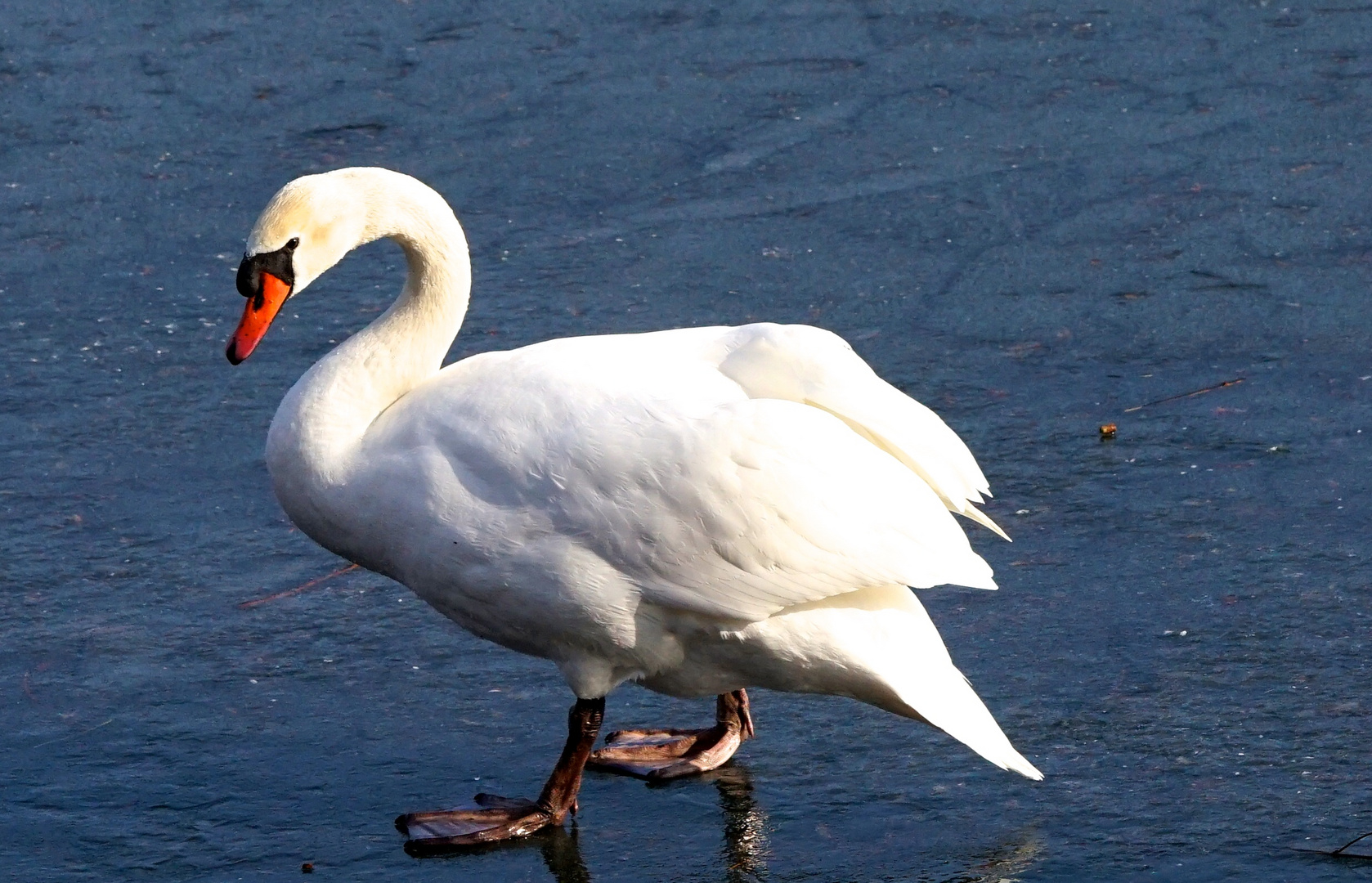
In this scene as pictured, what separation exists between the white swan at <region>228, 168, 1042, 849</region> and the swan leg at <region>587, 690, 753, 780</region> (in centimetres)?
1

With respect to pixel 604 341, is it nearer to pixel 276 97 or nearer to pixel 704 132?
pixel 704 132

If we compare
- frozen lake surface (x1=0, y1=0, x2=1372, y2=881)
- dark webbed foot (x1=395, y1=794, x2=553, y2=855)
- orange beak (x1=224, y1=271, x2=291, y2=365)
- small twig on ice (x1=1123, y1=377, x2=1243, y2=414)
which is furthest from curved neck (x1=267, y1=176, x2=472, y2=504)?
small twig on ice (x1=1123, y1=377, x2=1243, y2=414)

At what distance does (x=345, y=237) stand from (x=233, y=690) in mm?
1101

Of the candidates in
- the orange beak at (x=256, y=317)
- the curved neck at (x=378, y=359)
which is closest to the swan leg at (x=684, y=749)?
the curved neck at (x=378, y=359)

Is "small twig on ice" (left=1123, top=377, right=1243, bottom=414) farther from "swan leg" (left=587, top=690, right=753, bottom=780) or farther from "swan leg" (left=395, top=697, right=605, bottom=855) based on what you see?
"swan leg" (left=395, top=697, right=605, bottom=855)

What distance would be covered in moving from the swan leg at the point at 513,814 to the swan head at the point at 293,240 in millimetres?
1156

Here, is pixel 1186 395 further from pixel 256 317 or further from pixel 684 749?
pixel 256 317

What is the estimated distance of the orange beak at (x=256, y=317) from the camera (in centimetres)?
484

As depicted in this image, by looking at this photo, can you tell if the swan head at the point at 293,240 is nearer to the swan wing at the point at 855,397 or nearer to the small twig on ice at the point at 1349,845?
the swan wing at the point at 855,397

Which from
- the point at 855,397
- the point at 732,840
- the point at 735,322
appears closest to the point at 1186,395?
the point at 735,322

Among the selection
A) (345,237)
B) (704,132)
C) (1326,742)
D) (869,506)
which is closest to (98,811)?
(345,237)

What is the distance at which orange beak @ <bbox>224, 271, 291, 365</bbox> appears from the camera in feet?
15.9

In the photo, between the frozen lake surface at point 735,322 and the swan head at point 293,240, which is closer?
the frozen lake surface at point 735,322

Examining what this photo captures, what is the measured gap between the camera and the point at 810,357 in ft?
14.9
